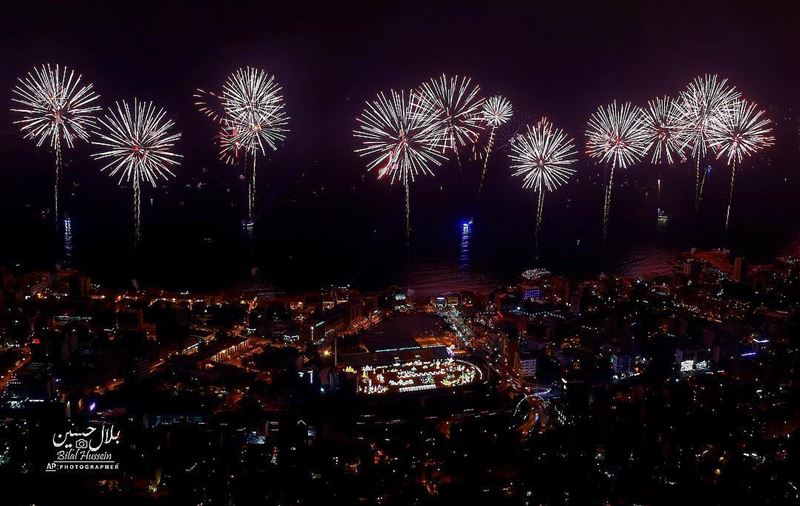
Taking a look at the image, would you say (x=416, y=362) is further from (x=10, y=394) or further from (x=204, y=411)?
(x=10, y=394)

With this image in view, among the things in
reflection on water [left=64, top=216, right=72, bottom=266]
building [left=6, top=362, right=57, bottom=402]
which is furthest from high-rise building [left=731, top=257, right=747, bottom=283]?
reflection on water [left=64, top=216, right=72, bottom=266]

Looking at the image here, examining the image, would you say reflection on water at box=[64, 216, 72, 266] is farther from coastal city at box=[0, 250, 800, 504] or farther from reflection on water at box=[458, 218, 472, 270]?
reflection on water at box=[458, 218, 472, 270]

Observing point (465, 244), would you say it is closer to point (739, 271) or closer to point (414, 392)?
point (739, 271)

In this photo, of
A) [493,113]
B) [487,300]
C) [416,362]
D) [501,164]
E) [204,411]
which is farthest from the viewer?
[501,164]

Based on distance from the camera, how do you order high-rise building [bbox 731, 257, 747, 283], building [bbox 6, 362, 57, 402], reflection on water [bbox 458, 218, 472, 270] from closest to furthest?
building [bbox 6, 362, 57, 402], high-rise building [bbox 731, 257, 747, 283], reflection on water [bbox 458, 218, 472, 270]

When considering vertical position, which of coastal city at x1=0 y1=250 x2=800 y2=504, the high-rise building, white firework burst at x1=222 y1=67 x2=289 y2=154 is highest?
white firework burst at x1=222 y1=67 x2=289 y2=154

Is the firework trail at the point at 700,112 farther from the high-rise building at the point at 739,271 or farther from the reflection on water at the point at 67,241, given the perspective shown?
the reflection on water at the point at 67,241

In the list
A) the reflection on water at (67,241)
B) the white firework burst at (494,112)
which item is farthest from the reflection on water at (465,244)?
the reflection on water at (67,241)

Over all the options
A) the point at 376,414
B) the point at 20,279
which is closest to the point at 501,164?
the point at 20,279

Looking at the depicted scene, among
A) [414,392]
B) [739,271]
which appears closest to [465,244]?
[739,271]
